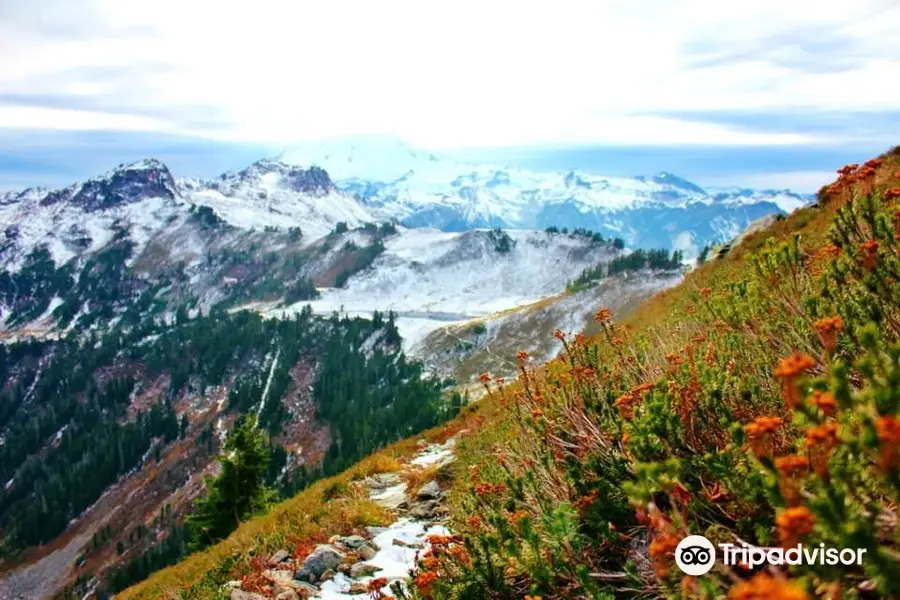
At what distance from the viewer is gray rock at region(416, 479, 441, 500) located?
10.5m

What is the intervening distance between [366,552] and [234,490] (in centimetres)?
1697

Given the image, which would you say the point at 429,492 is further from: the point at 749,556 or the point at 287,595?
the point at 749,556

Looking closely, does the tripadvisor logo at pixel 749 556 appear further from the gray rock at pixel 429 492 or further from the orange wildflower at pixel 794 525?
the gray rock at pixel 429 492

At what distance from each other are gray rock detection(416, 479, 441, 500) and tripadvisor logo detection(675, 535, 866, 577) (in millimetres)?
8096

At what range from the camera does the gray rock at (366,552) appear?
25.7ft

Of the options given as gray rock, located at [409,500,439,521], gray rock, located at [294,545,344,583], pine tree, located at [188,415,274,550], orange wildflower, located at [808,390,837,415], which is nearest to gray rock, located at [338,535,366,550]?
gray rock, located at [294,545,344,583]

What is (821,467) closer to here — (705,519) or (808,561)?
(808,561)

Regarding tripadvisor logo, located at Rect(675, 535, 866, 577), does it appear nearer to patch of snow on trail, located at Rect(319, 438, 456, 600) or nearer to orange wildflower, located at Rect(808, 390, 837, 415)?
orange wildflower, located at Rect(808, 390, 837, 415)

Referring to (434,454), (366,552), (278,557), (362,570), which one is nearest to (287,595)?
(362,570)

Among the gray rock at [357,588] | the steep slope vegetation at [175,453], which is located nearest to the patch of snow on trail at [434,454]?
the gray rock at [357,588]

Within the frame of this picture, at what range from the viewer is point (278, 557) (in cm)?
860

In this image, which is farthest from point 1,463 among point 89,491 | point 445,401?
point 445,401

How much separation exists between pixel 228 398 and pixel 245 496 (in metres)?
179

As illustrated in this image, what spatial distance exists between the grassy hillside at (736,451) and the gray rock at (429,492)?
4939 mm
